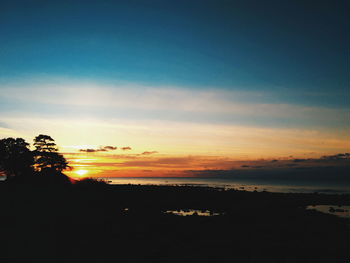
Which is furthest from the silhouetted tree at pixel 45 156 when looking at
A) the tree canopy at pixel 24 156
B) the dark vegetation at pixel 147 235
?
the dark vegetation at pixel 147 235

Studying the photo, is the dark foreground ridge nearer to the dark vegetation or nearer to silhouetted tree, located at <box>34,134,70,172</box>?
the dark vegetation

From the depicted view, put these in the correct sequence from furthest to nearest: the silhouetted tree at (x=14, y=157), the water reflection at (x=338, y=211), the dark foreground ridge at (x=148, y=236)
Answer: the silhouetted tree at (x=14, y=157) < the water reflection at (x=338, y=211) < the dark foreground ridge at (x=148, y=236)

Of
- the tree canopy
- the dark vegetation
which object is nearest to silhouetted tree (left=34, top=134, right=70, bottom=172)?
the tree canopy

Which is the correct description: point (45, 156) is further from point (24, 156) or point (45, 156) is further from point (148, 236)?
point (148, 236)

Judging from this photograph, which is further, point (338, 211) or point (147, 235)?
point (338, 211)

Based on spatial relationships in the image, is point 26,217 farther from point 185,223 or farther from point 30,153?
point 30,153

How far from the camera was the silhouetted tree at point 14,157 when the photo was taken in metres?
53.5

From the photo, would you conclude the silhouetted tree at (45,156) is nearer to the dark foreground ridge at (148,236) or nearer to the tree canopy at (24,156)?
the tree canopy at (24,156)

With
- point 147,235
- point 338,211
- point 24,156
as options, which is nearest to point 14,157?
point 24,156

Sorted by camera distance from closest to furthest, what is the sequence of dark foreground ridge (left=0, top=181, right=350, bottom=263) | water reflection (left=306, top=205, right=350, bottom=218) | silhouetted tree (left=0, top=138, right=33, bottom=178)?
1. dark foreground ridge (left=0, top=181, right=350, bottom=263)
2. water reflection (left=306, top=205, right=350, bottom=218)
3. silhouetted tree (left=0, top=138, right=33, bottom=178)

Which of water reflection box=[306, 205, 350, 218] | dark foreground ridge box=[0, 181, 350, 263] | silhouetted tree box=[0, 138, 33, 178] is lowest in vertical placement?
water reflection box=[306, 205, 350, 218]

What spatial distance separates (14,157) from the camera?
5384cm

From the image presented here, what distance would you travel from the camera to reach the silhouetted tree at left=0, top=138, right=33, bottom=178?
5350cm

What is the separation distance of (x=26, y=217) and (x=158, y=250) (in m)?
10.9
